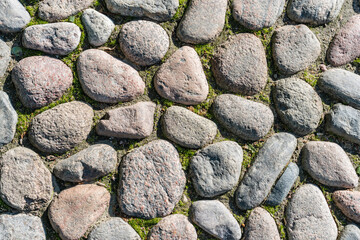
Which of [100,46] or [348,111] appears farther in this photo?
[348,111]

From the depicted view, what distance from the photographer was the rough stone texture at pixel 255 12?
1.64m

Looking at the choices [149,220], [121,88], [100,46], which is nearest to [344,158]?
[149,220]

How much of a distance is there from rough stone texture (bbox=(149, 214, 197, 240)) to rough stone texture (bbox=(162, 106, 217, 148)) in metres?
0.31

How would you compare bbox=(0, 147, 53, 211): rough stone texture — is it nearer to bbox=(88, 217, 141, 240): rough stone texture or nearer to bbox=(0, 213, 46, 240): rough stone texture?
bbox=(0, 213, 46, 240): rough stone texture

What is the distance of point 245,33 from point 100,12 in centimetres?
63

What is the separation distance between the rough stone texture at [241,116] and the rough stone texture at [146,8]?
422mm

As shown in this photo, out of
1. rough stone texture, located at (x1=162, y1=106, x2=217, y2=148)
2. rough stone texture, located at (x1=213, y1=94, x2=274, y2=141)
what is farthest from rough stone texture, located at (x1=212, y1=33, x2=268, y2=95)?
rough stone texture, located at (x1=162, y1=106, x2=217, y2=148)

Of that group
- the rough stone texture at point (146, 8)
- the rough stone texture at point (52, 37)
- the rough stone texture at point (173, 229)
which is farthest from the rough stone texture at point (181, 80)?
the rough stone texture at point (173, 229)

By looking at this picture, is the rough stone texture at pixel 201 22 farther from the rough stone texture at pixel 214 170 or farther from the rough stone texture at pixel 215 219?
the rough stone texture at pixel 215 219

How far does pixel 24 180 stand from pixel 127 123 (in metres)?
0.44

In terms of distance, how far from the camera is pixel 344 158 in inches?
66.2

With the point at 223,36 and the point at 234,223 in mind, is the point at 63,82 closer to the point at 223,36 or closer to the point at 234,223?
the point at 223,36

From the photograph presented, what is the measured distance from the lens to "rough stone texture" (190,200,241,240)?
1.53m

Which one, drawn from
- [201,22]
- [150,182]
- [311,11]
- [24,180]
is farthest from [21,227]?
[311,11]
